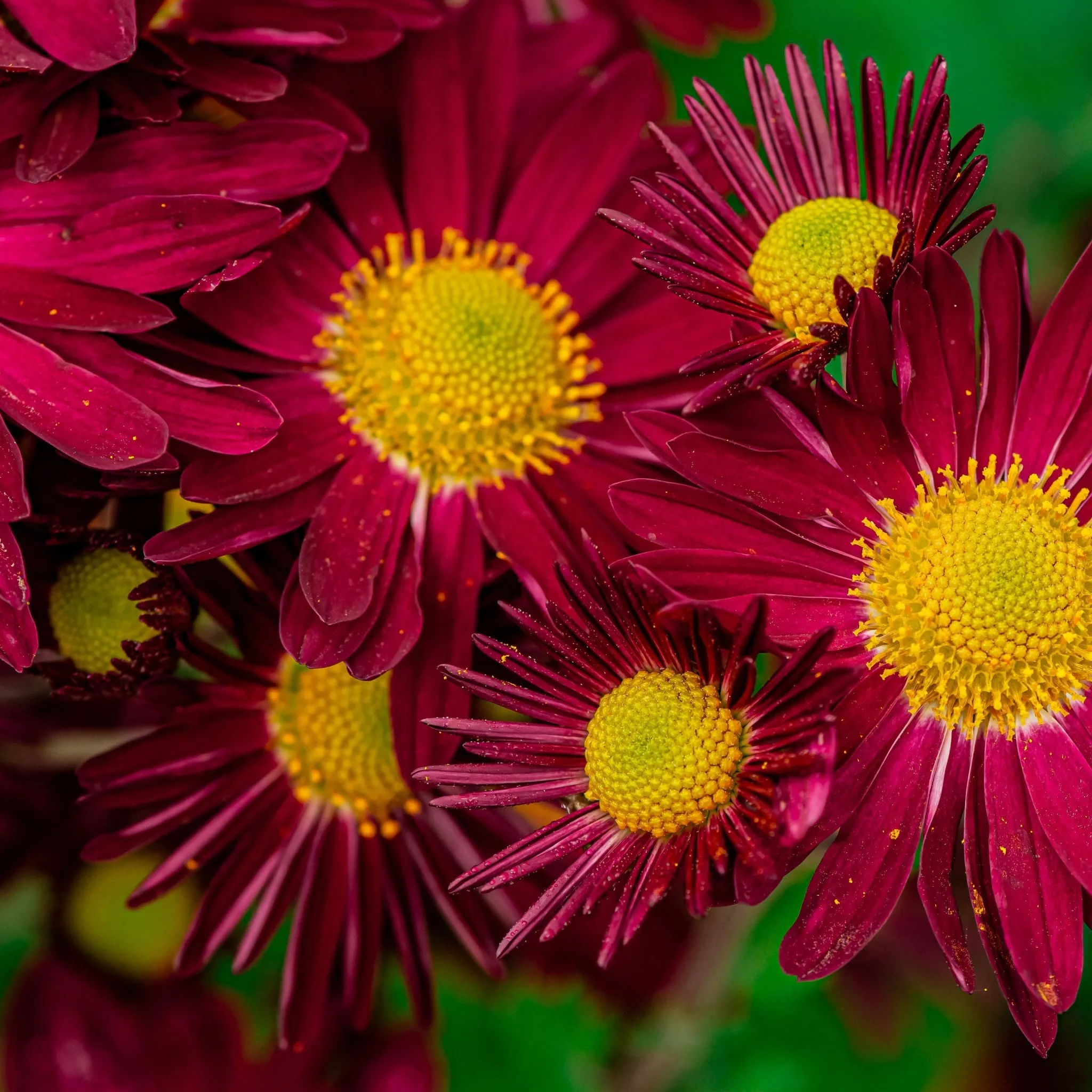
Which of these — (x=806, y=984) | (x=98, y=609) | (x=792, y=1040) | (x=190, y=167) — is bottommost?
(x=792, y=1040)

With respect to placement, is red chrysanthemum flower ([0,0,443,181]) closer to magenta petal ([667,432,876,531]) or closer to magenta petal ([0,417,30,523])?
→ magenta petal ([0,417,30,523])

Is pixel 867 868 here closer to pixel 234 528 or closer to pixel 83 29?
pixel 234 528

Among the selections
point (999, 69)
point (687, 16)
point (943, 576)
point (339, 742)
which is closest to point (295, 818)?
point (339, 742)

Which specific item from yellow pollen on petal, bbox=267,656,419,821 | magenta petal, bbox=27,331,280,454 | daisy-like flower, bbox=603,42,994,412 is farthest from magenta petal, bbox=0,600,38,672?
daisy-like flower, bbox=603,42,994,412

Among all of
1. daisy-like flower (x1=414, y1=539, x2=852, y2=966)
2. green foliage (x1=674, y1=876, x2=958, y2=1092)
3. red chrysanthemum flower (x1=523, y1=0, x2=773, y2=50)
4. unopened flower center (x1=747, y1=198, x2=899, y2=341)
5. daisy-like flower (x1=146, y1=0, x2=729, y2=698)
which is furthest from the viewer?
red chrysanthemum flower (x1=523, y1=0, x2=773, y2=50)

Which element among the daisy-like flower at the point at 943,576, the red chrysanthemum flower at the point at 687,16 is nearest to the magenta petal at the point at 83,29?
the daisy-like flower at the point at 943,576

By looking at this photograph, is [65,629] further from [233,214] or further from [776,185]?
[776,185]
